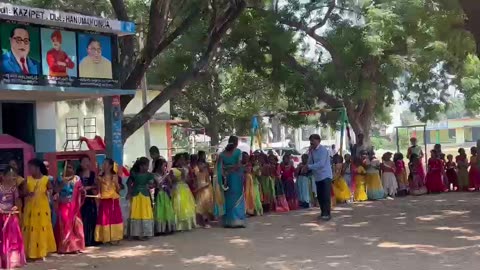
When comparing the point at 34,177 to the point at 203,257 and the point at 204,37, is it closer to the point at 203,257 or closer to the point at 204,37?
the point at 203,257

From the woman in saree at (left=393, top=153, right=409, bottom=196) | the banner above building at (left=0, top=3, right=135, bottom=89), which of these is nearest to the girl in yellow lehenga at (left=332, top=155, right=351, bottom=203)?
the woman in saree at (left=393, top=153, right=409, bottom=196)

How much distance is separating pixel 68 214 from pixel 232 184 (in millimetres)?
3102

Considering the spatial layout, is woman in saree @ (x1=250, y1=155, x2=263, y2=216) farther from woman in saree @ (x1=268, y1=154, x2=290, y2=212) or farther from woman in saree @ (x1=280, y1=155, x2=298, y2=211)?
woman in saree @ (x1=280, y1=155, x2=298, y2=211)

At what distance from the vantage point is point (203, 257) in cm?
862

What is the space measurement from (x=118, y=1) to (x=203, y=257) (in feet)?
20.7

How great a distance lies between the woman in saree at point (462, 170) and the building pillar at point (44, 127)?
1018cm

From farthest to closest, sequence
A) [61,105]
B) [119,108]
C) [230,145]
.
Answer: [61,105] < [119,108] < [230,145]

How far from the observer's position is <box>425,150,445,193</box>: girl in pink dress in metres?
16.7

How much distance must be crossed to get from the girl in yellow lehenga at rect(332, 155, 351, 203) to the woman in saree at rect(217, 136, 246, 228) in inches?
159

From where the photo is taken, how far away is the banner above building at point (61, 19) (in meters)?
9.31

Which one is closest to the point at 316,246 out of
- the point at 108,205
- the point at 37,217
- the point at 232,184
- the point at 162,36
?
the point at 232,184

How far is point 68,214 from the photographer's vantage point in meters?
9.21

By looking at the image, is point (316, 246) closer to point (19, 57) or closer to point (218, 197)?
point (218, 197)

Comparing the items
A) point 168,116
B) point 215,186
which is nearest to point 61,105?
point 168,116
